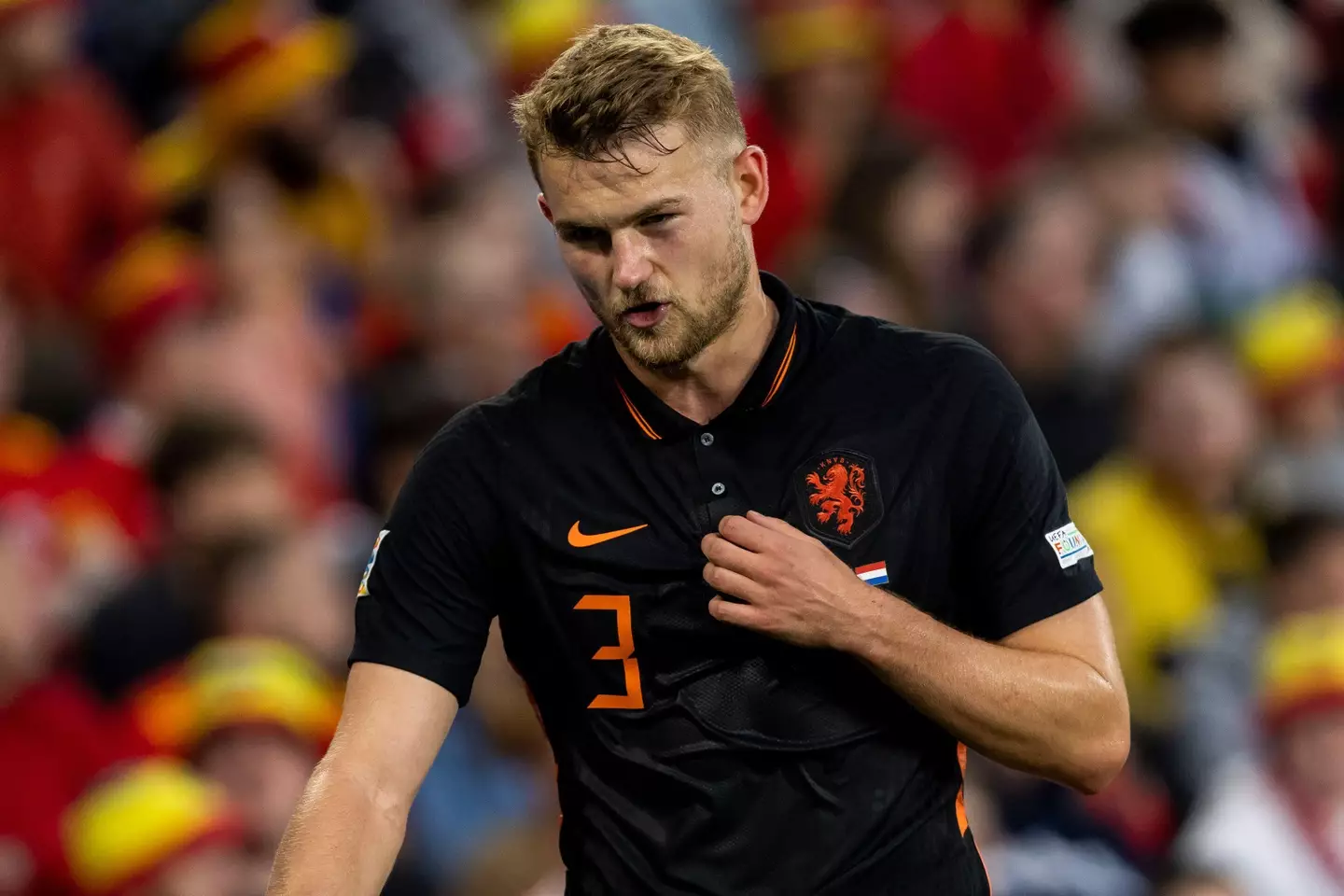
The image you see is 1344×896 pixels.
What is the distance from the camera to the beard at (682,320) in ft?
10.4

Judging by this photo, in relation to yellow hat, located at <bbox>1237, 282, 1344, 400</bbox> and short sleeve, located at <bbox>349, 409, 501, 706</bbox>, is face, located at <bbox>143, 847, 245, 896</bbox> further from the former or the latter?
yellow hat, located at <bbox>1237, 282, 1344, 400</bbox>

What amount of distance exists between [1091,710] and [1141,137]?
5.51 meters

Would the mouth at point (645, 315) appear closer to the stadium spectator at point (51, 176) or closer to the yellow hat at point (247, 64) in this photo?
the stadium spectator at point (51, 176)

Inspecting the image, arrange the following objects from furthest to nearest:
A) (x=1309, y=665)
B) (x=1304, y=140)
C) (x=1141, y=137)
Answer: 1. (x=1304, y=140)
2. (x=1141, y=137)
3. (x=1309, y=665)

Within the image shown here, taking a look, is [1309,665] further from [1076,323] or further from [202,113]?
[202,113]

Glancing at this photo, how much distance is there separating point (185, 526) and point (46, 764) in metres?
0.99

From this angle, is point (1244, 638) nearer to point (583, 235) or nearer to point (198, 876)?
point (198, 876)

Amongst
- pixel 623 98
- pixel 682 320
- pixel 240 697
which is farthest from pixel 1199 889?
pixel 623 98

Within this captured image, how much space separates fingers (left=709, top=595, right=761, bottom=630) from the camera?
10.0ft

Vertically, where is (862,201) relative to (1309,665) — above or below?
above

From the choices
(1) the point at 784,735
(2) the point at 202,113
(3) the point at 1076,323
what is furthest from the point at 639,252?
(2) the point at 202,113

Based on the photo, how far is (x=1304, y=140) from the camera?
975 cm

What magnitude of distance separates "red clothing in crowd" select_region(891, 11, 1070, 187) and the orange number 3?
19.9 feet

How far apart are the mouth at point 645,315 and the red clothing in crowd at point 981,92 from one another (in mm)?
6036
